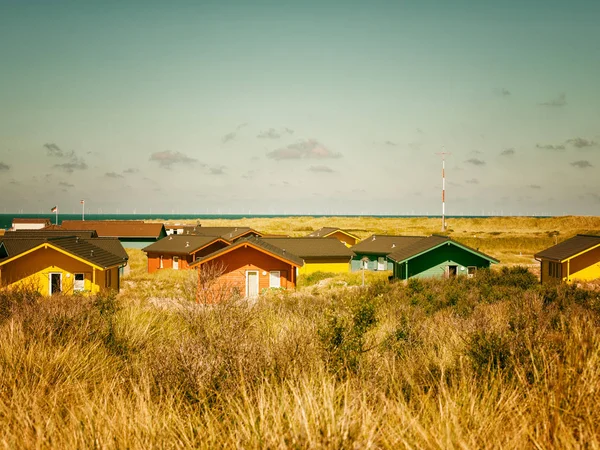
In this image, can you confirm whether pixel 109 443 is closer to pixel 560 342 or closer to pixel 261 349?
pixel 261 349

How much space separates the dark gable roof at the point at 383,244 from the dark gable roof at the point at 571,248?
479 inches

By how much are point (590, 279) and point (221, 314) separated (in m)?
31.8

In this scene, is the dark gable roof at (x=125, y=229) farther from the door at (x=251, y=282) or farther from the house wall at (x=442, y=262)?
the house wall at (x=442, y=262)

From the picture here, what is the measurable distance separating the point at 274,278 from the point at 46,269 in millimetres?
14693

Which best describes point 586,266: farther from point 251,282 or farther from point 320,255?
point 251,282

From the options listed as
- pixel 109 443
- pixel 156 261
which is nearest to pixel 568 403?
pixel 109 443

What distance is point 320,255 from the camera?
137 ft

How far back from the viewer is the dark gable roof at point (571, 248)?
30.7m

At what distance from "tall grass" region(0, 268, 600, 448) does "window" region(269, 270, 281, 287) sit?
65.5 ft

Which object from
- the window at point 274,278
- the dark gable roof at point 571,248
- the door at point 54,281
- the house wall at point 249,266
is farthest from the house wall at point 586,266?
the door at point 54,281

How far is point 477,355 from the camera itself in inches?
221

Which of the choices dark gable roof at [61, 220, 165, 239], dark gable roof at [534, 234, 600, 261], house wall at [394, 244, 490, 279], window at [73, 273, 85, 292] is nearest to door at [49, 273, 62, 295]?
window at [73, 273, 85, 292]

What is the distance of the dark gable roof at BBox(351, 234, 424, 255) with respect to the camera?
43.0 m

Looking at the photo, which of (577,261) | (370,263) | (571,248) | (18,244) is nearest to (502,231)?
(370,263)
